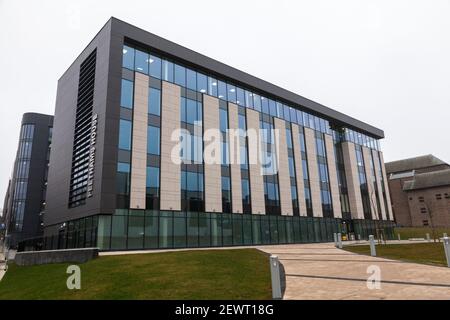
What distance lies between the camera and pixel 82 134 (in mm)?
33375

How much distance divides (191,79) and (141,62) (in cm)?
623

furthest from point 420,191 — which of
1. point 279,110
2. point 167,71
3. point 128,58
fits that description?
point 128,58

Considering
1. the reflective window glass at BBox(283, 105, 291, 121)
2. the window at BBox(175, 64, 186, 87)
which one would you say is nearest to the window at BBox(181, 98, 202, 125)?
the window at BBox(175, 64, 186, 87)

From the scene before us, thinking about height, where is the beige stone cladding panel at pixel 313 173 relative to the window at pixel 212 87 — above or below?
below

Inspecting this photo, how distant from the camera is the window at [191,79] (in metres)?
36.7

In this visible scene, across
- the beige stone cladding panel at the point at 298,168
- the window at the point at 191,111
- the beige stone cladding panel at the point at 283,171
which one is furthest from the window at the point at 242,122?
the beige stone cladding panel at the point at 298,168

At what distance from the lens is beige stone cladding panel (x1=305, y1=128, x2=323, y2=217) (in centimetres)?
4778

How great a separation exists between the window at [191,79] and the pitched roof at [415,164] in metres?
75.0

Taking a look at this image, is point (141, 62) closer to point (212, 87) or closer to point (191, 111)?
point (191, 111)

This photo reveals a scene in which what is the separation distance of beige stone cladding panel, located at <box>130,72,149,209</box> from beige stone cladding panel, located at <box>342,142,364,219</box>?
3866 cm

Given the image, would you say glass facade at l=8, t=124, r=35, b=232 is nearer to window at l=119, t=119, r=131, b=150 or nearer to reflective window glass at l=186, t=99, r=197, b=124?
window at l=119, t=119, r=131, b=150

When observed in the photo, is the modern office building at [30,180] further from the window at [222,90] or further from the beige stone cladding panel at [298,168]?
the beige stone cladding panel at [298,168]

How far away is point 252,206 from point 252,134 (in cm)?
944

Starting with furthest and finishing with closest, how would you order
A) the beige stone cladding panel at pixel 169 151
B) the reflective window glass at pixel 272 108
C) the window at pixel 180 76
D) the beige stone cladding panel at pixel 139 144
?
the reflective window glass at pixel 272 108
the window at pixel 180 76
the beige stone cladding panel at pixel 169 151
the beige stone cladding panel at pixel 139 144
